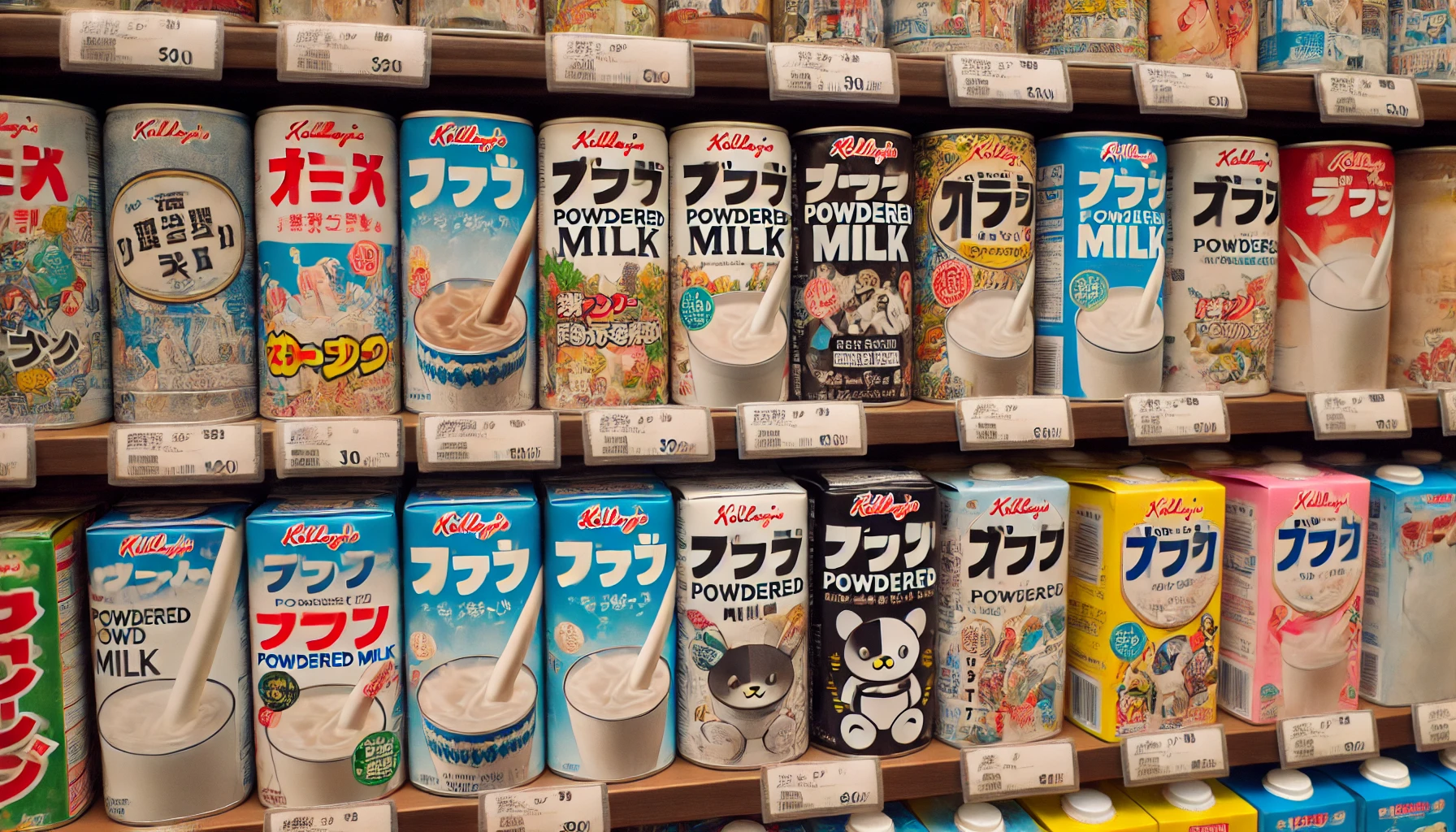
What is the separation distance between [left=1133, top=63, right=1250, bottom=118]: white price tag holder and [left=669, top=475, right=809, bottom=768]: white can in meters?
0.71

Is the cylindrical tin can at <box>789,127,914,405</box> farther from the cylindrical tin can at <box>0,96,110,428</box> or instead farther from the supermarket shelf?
the cylindrical tin can at <box>0,96,110,428</box>

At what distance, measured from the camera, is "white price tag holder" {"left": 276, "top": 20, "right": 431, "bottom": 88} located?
102cm

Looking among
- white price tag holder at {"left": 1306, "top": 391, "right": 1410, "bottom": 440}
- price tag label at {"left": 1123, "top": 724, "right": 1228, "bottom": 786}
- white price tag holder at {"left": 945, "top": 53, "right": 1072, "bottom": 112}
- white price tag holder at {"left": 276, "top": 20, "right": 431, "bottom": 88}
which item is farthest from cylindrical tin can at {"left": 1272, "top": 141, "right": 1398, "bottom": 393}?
white price tag holder at {"left": 276, "top": 20, "right": 431, "bottom": 88}

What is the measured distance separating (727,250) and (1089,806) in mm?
926

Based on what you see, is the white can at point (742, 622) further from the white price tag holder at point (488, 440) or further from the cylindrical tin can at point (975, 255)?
the cylindrical tin can at point (975, 255)

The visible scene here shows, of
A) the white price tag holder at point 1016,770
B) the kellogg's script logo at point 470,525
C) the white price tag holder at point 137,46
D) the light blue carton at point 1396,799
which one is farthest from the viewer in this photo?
the light blue carton at point 1396,799

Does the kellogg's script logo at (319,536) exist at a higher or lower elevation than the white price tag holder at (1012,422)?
lower

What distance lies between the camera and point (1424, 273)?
4.44ft

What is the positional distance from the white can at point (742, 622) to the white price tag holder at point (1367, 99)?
3.05 ft

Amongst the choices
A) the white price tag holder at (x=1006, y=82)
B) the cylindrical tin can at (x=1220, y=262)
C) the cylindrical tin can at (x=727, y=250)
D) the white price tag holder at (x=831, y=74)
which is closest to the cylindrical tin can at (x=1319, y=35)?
the cylindrical tin can at (x=1220, y=262)

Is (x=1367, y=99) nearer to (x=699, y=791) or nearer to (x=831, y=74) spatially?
(x=831, y=74)

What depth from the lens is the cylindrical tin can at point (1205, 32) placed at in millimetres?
1278

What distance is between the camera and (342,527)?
1064mm

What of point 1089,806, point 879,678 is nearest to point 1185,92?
point 879,678
